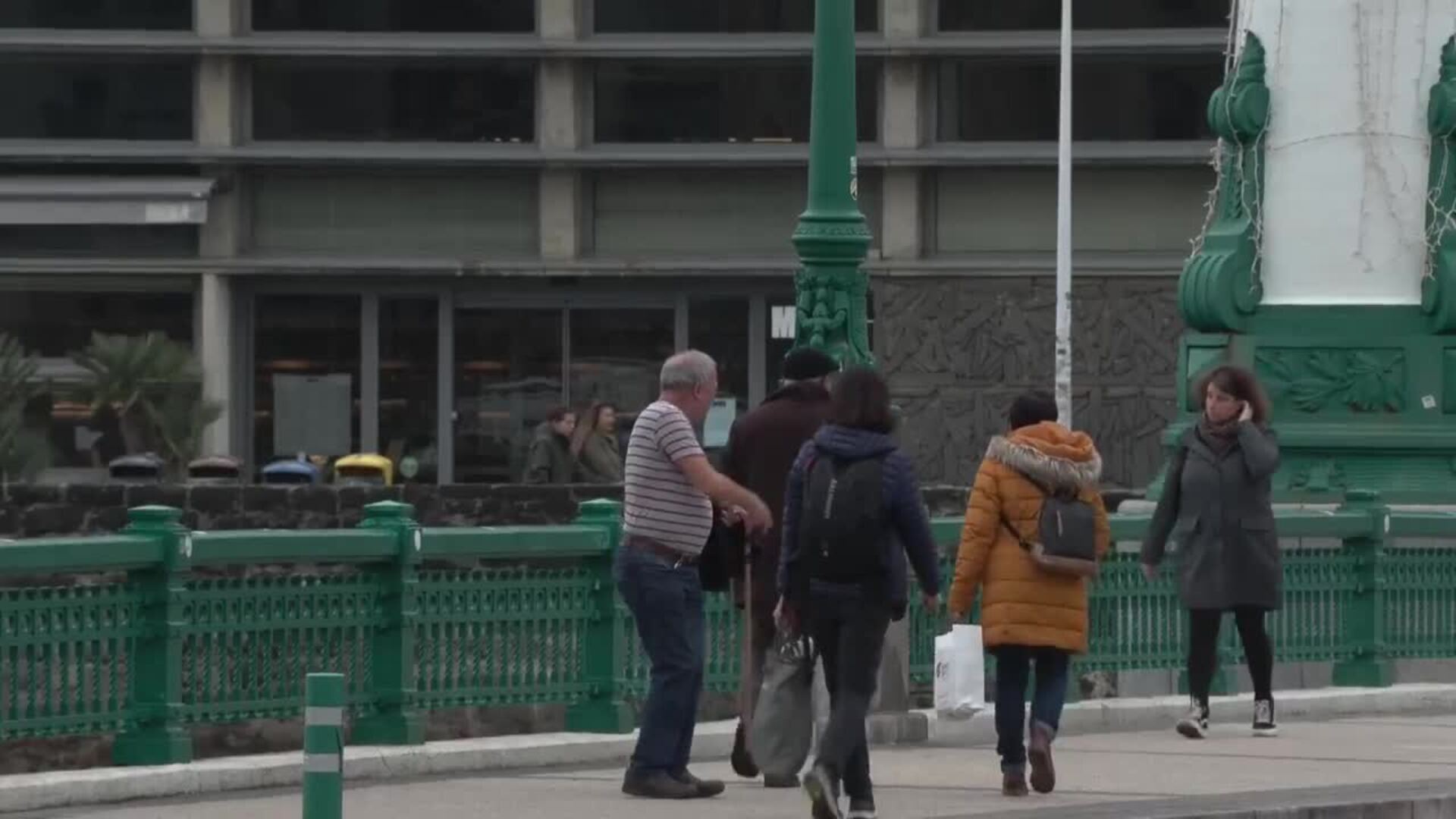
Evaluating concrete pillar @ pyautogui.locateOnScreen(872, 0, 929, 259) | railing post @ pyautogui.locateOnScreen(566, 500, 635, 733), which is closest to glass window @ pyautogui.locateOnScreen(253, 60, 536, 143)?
concrete pillar @ pyautogui.locateOnScreen(872, 0, 929, 259)

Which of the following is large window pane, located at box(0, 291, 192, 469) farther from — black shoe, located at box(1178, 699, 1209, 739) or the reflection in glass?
black shoe, located at box(1178, 699, 1209, 739)

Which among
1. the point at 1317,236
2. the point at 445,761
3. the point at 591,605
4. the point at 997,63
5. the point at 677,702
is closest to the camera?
the point at 677,702

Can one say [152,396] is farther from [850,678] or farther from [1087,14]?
[850,678]

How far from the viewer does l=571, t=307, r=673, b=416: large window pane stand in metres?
46.2

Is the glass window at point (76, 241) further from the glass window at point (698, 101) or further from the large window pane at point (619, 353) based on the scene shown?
the glass window at point (698, 101)

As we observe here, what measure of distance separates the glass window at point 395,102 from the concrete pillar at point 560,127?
347mm

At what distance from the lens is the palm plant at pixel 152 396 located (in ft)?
138

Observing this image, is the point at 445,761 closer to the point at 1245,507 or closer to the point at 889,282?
the point at 1245,507

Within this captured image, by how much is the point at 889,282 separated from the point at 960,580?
3317 cm

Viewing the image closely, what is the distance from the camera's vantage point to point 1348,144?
61.7 ft

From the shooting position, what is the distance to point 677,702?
1216 cm

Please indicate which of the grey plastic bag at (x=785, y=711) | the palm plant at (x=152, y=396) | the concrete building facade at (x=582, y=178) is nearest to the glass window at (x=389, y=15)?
the concrete building facade at (x=582, y=178)

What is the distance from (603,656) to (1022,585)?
2.41 m

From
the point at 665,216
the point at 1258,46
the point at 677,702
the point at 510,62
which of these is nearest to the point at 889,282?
the point at 665,216
